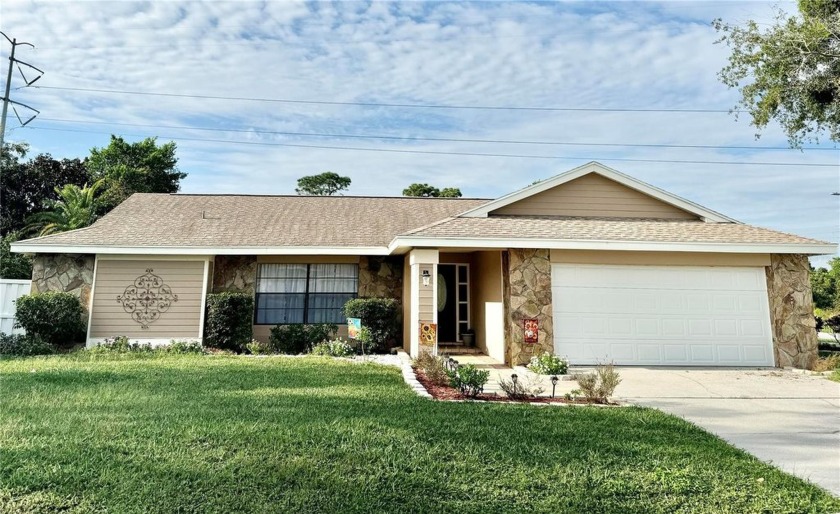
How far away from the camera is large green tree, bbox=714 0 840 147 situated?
14.7 meters

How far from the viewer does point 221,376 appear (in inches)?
282

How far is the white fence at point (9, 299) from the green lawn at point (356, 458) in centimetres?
672

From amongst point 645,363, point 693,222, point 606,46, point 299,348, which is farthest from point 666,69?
point 299,348

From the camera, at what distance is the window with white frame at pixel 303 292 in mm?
11898

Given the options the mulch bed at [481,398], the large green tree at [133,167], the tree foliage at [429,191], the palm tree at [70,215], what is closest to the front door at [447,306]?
the mulch bed at [481,398]

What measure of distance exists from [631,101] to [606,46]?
5.52 m

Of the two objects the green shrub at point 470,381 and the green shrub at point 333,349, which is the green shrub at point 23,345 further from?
the green shrub at point 470,381

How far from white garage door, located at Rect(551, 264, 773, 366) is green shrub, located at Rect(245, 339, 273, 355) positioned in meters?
6.87

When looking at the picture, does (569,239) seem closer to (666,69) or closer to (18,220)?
(666,69)

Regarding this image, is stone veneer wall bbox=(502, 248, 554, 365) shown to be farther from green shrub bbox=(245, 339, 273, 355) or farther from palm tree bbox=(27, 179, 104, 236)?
palm tree bbox=(27, 179, 104, 236)

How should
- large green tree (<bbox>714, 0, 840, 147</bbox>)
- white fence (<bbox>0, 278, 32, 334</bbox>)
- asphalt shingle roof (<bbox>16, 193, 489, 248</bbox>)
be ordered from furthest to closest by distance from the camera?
large green tree (<bbox>714, 0, 840, 147</bbox>) → asphalt shingle roof (<bbox>16, 193, 489, 248</bbox>) → white fence (<bbox>0, 278, 32, 334</bbox>)

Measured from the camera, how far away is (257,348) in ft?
34.5

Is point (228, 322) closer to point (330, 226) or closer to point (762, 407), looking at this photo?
point (330, 226)

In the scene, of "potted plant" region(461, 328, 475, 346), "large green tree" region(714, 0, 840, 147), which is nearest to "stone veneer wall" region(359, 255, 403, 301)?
"potted plant" region(461, 328, 475, 346)
